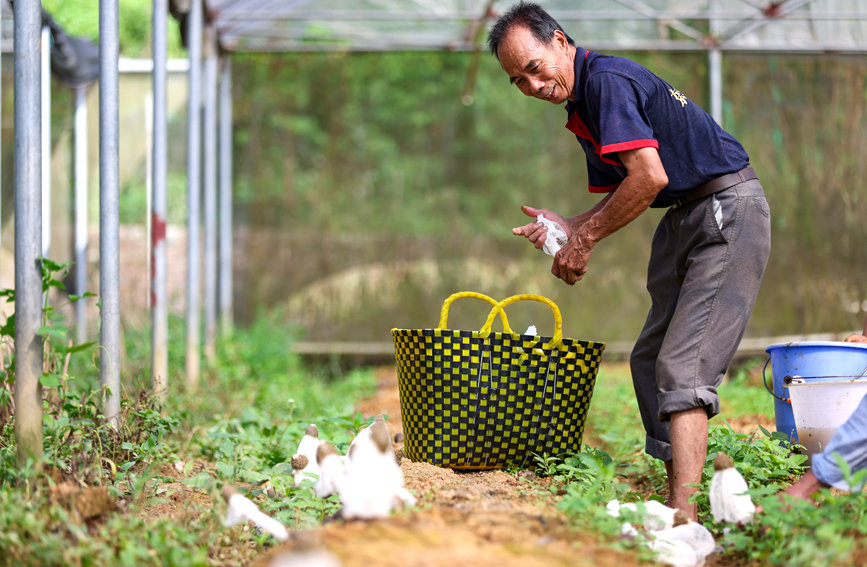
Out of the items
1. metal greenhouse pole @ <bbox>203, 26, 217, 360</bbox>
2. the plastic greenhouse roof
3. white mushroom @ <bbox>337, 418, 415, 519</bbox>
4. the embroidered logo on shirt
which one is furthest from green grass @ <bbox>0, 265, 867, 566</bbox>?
the plastic greenhouse roof

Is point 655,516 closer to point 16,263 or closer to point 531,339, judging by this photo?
point 531,339

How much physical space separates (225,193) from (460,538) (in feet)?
22.9

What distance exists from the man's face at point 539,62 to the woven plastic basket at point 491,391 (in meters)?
0.71

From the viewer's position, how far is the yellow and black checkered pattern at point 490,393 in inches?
114

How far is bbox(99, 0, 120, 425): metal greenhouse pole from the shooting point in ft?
10.5

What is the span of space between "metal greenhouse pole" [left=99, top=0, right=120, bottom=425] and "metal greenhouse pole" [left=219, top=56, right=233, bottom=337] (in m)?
4.87

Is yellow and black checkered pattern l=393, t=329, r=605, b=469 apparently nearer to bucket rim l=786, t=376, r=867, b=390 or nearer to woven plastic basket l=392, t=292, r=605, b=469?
woven plastic basket l=392, t=292, r=605, b=469

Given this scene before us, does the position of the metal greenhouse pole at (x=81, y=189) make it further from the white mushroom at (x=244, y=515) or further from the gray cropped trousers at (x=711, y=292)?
the gray cropped trousers at (x=711, y=292)

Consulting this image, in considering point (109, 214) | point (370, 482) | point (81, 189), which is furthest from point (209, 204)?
point (370, 482)

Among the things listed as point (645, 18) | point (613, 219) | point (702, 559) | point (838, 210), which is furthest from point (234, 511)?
point (838, 210)

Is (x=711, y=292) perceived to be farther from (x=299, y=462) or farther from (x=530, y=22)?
(x=299, y=462)

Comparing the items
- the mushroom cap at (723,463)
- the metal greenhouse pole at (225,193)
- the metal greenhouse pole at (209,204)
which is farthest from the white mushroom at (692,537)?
the metal greenhouse pole at (225,193)

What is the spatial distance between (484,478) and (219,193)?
20.5 ft

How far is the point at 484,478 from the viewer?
9.29ft
